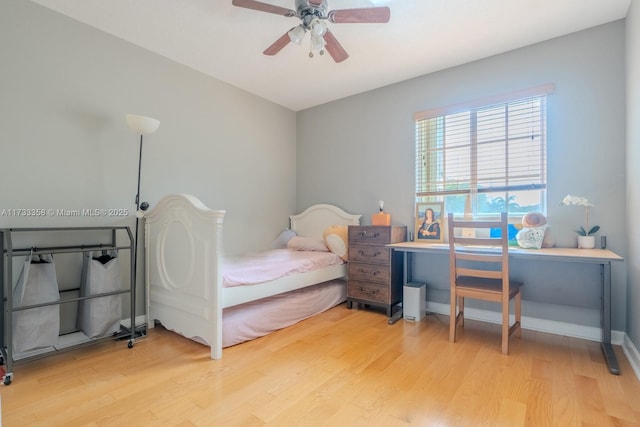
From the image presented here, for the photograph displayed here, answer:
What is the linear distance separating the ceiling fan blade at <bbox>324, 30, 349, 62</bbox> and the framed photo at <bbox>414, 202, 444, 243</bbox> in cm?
169

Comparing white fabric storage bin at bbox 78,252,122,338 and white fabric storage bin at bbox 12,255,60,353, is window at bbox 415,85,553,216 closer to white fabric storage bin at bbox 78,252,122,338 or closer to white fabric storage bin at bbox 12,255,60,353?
white fabric storage bin at bbox 78,252,122,338

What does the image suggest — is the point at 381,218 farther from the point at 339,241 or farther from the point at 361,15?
the point at 361,15

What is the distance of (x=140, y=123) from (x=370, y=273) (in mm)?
2420

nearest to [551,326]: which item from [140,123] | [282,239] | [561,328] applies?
[561,328]

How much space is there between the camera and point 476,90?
9.86ft

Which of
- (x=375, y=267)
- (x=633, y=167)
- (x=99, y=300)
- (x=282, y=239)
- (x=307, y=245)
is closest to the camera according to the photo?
(x=633, y=167)

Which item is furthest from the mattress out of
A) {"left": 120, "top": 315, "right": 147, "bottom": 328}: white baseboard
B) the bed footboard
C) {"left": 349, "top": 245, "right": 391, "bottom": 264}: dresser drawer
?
{"left": 120, "top": 315, "right": 147, "bottom": 328}: white baseboard

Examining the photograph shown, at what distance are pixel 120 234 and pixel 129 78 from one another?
1343mm

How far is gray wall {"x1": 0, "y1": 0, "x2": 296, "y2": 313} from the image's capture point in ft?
7.13

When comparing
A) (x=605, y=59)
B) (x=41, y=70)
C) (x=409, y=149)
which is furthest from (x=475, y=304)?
(x=41, y=70)

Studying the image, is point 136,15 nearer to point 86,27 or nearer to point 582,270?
point 86,27

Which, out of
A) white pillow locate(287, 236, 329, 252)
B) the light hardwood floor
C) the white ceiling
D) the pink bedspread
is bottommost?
the light hardwood floor

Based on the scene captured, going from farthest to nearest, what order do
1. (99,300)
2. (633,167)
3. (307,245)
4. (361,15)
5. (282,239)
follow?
(282,239), (307,245), (99,300), (633,167), (361,15)

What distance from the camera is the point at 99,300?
227 cm
